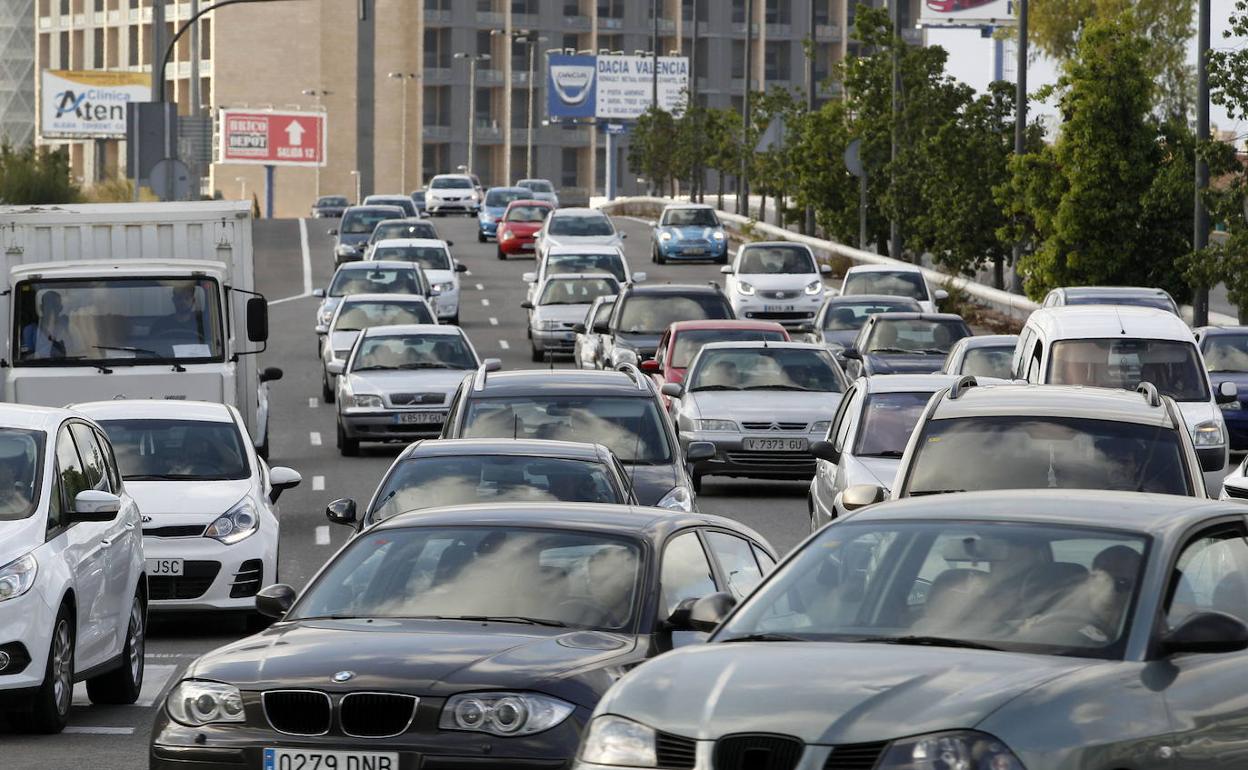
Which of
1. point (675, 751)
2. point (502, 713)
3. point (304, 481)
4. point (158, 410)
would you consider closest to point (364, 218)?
point (304, 481)

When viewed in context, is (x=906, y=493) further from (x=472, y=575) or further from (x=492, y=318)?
(x=492, y=318)

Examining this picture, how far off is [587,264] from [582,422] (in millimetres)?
28068

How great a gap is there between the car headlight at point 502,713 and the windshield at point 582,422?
377 inches

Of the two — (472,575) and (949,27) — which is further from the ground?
(949,27)

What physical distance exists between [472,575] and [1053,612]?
2.83 metres

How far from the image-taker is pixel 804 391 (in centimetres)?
2580

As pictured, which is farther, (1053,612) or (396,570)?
(396,570)

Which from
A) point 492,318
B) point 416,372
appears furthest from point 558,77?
point 416,372

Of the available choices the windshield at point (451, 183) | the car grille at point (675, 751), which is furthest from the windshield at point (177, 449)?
the windshield at point (451, 183)

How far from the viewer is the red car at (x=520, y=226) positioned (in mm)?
68812

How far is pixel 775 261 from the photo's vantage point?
47281 millimetres

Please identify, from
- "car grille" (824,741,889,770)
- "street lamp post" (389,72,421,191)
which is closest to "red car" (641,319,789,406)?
"car grille" (824,741,889,770)

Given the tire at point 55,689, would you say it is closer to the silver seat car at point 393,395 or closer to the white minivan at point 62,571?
the white minivan at point 62,571

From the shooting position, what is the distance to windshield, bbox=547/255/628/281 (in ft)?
151
